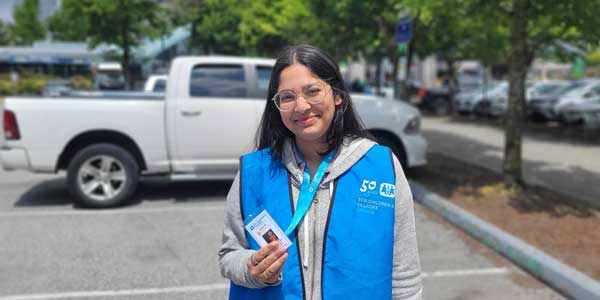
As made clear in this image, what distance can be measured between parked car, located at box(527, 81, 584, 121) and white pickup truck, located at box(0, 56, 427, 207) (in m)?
13.2

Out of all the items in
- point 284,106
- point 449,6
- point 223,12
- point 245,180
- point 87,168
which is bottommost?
point 87,168

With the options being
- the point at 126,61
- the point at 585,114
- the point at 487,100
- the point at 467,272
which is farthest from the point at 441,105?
the point at 467,272

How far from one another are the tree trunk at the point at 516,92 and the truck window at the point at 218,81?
3454 mm

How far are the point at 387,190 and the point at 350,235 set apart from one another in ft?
0.63

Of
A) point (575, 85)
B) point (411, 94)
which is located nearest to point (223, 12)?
point (411, 94)

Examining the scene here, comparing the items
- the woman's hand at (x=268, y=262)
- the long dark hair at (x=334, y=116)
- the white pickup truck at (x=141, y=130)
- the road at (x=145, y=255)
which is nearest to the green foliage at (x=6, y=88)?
the road at (x=145, y=255)

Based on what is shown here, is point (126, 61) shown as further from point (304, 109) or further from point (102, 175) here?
point (304, 109)

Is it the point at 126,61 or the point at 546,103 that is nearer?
the point at 126,61

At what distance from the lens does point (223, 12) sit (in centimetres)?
2170

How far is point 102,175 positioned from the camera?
6406 mm

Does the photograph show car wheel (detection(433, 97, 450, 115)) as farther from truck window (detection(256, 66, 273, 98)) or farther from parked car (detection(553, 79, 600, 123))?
truck window (detection(256, 66, 273, 98))

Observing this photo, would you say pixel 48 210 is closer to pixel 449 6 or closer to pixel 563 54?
pixel 449 6

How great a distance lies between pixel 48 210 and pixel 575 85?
16.9 metres

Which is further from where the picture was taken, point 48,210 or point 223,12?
point 223,12
